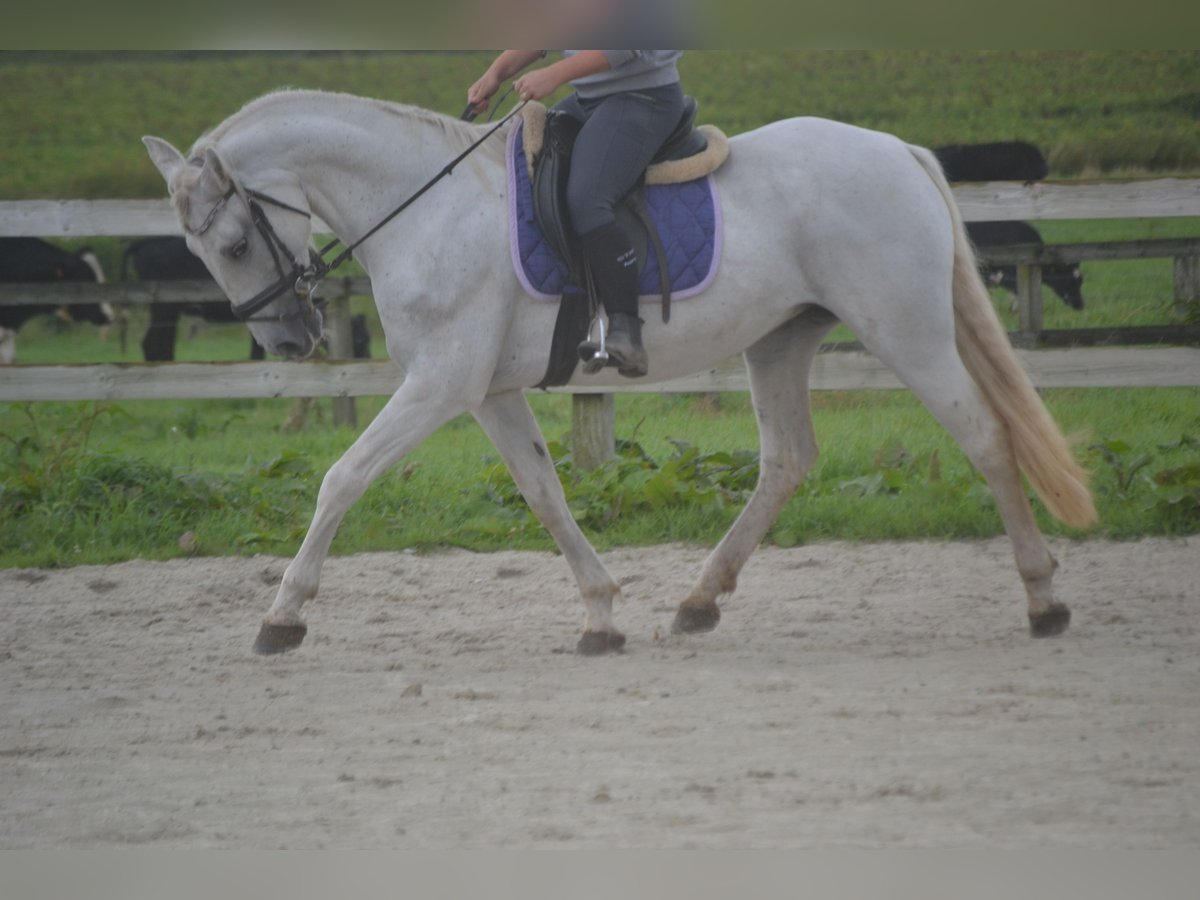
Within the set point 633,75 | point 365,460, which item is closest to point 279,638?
point 365,460

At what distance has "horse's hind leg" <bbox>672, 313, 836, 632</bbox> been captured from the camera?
4.48m

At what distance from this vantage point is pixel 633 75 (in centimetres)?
395

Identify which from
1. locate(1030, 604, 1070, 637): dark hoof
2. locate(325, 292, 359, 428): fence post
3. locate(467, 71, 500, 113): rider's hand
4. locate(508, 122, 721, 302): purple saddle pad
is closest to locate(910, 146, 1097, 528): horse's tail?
locate(1030, 604, 1070, 637): dark hoof

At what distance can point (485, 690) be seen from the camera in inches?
150

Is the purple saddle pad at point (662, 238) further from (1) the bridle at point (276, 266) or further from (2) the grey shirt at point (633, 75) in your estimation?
(1) the bridle at point (276, 266)

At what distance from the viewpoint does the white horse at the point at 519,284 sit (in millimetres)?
3990

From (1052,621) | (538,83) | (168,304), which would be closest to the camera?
(538,83)

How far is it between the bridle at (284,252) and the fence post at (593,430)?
2421mm

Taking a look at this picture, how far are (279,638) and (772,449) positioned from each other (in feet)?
5.65

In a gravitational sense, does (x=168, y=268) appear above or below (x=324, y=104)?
below

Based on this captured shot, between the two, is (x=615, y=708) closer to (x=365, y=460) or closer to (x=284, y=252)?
(x=365, y=460)

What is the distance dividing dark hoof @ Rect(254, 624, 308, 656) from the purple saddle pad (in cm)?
124

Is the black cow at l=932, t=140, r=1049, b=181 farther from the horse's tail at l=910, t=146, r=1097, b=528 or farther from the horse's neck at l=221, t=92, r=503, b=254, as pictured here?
the horse's neck at l=221, t=92, r=503, b=254

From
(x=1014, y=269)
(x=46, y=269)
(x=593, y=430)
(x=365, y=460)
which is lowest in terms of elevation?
(x=46, y=269)
